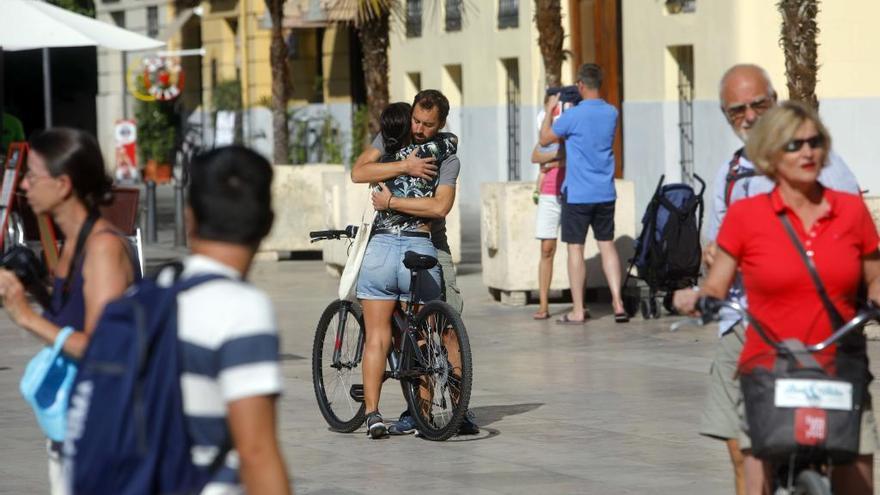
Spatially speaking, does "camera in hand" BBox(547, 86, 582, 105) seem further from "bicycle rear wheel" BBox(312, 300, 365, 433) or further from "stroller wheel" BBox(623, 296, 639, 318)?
"bicycle rear wheel" BBox(312, 300, 365, 433)

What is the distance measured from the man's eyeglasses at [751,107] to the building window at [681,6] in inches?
680

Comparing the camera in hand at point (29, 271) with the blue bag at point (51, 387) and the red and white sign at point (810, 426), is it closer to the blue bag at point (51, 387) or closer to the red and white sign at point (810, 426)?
the blue bag at point (51, 387)

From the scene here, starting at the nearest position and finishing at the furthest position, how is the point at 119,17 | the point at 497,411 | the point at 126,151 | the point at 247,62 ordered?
the point at 497,411 < the point at 126,151 < the point at 247,62 < the point at 119,17

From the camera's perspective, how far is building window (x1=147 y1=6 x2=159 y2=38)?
46.5m

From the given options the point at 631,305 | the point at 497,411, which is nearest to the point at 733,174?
the point at 497,411

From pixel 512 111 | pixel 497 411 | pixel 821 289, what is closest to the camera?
pixel 821 289

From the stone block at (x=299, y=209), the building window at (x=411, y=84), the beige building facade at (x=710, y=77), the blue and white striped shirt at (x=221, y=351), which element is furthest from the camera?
the building window at (x=411, y=84)

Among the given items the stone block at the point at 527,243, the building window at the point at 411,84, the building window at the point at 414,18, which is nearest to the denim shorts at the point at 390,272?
the stone block at the point at 527,243

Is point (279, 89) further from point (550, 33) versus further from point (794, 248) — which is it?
point (794, 248)

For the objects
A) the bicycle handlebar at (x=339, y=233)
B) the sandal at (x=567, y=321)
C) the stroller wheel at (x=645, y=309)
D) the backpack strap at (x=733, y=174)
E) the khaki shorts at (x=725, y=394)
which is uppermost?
the backpack strap at (x=733, y=174)

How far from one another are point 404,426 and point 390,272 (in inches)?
31.9

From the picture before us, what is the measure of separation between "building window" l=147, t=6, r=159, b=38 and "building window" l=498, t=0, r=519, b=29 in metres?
18.7

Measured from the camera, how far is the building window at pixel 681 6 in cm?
2316

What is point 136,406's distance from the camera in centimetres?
367
